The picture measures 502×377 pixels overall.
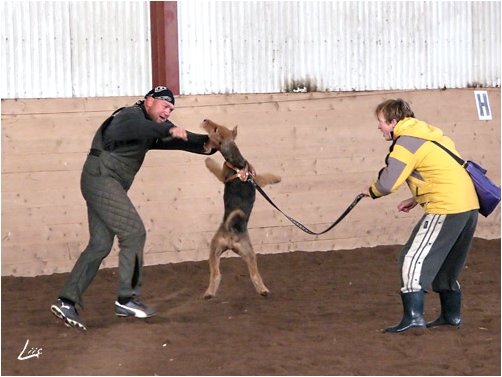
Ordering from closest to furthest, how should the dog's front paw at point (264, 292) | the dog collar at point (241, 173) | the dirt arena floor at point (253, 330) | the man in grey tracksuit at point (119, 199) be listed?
the dirt arena floor at point (253, 330) < the man in grey tracksuit at point (119, 199) < the dog collar at point (241, 173) < the dog's front paw at point (264, 292)

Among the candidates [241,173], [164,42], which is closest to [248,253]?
[241,173]

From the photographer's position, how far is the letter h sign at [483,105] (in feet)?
40.9

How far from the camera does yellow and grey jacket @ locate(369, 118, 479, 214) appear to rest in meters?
6.92

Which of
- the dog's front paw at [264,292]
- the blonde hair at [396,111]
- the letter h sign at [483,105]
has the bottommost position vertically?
the dog's front paw at [264,292]

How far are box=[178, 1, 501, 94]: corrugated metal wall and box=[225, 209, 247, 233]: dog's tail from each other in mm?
2750

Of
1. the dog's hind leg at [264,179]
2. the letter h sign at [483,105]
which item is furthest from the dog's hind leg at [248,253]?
the letter h sign at [483,105]

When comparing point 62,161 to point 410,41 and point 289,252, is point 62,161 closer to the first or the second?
point 289,252

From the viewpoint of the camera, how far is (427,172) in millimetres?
6980

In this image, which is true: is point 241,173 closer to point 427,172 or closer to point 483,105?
point 427,172

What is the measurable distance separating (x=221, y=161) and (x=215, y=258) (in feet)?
7.67

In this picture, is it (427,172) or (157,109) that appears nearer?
(427,172)

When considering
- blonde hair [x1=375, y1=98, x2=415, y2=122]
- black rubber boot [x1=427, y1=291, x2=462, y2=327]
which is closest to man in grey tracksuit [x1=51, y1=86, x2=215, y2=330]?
blonde hair [x1=375, y1=98, x2=415, y2=122]

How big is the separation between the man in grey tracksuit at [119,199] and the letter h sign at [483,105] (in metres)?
5.76

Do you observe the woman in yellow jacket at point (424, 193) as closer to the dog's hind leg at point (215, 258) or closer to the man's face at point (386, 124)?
the man's face at point (386, 124)
